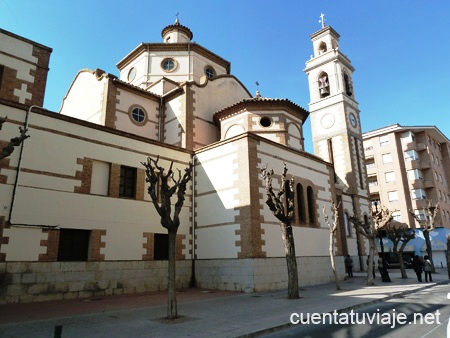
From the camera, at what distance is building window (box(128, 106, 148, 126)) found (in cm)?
1918

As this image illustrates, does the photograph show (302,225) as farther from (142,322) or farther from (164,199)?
(142,322)

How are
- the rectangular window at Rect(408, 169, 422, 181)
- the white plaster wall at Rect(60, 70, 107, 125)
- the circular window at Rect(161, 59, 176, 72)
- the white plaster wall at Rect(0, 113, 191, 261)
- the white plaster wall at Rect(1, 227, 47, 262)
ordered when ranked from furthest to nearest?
the rectangular window at Rect(408, 169, 422, 181), the circular window at Rect(161, 59, 176, 72), the white plaster wall at Rect(60, 70, 107, 125), the white plaster wall at Rect(0, 113, 191, 261), the white plaster wall at Rect(1, 227, 47, 262)

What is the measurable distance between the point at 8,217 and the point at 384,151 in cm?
4481

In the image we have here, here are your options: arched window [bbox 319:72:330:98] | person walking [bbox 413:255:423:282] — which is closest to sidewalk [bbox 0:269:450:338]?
person walking [bbox 413:255:423:282]

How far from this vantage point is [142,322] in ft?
25.1

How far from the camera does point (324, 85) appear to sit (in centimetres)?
3097

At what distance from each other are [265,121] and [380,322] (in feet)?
45.1

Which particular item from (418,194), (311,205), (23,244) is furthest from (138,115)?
(418,194)

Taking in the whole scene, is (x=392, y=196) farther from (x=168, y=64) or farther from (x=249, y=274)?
(x=249, y=274)

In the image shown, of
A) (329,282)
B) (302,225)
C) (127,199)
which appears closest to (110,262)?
(127,199)

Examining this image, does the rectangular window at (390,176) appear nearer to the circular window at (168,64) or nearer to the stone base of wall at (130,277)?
the stone base of wall at (130,277)

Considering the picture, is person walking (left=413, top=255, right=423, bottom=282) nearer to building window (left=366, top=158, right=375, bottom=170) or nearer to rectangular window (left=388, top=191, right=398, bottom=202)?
rectangular window (left=388, top=191, right=398, bottom=202)

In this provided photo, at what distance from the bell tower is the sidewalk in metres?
16.8

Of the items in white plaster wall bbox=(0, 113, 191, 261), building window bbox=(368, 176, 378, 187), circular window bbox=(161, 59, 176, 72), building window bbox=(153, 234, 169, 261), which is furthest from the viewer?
building window bbox=(368, 176, 378, 187)
